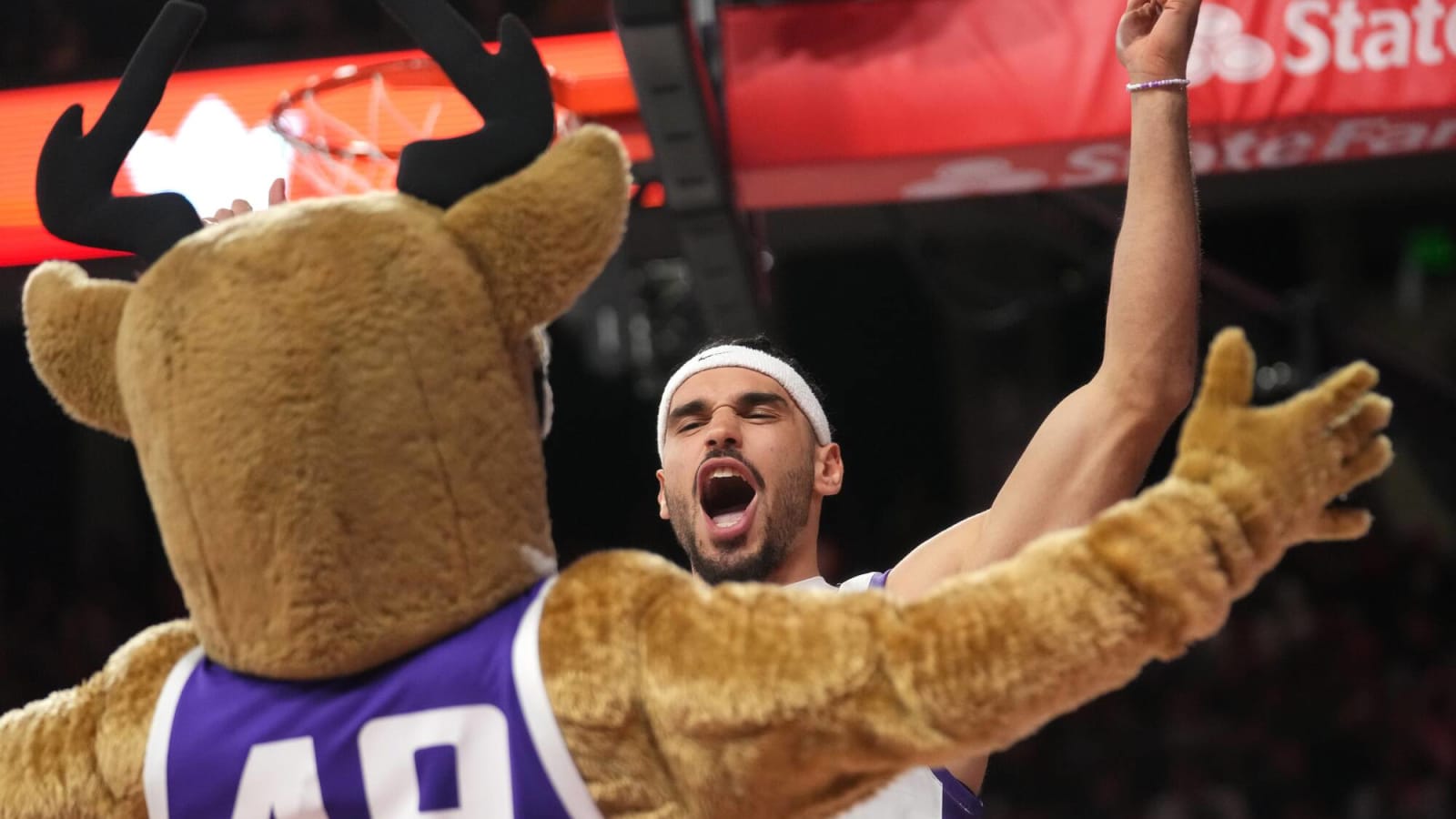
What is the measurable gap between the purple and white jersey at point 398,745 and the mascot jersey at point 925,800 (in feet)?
2.73

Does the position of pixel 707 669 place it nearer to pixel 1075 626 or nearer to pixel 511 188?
pixel 1075 626

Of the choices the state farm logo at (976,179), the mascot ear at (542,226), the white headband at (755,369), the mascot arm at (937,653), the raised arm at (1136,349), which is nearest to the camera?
the mascot arm at (937,653)

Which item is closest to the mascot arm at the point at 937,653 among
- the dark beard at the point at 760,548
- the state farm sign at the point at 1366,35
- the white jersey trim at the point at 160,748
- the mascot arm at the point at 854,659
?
the mascot arm at the point at 854,659

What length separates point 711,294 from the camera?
4734 millimetres

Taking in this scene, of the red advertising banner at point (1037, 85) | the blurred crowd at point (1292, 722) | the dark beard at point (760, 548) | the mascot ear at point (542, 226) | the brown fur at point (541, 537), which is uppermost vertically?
the mascot ear at point (542, 226)

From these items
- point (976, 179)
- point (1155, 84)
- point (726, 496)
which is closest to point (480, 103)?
point (1155, 84)

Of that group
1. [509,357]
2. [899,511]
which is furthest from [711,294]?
[899,511]

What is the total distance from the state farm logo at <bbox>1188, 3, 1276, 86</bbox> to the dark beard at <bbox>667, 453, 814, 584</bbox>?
175 cm

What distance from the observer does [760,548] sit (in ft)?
8.81

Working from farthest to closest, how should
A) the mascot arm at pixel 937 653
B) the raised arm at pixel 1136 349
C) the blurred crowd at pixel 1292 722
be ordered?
the blurred crowd at pixel 1292 722 → the raised arm at pixel 1136 349 → the mascot arm at pixel 937 653

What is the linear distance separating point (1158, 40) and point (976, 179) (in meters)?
1.96

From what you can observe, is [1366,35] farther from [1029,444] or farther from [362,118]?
[362,118]

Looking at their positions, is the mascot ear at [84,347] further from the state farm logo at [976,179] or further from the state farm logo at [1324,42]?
the state farm logo at [1324,42]

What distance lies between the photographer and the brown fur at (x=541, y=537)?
1.39m
